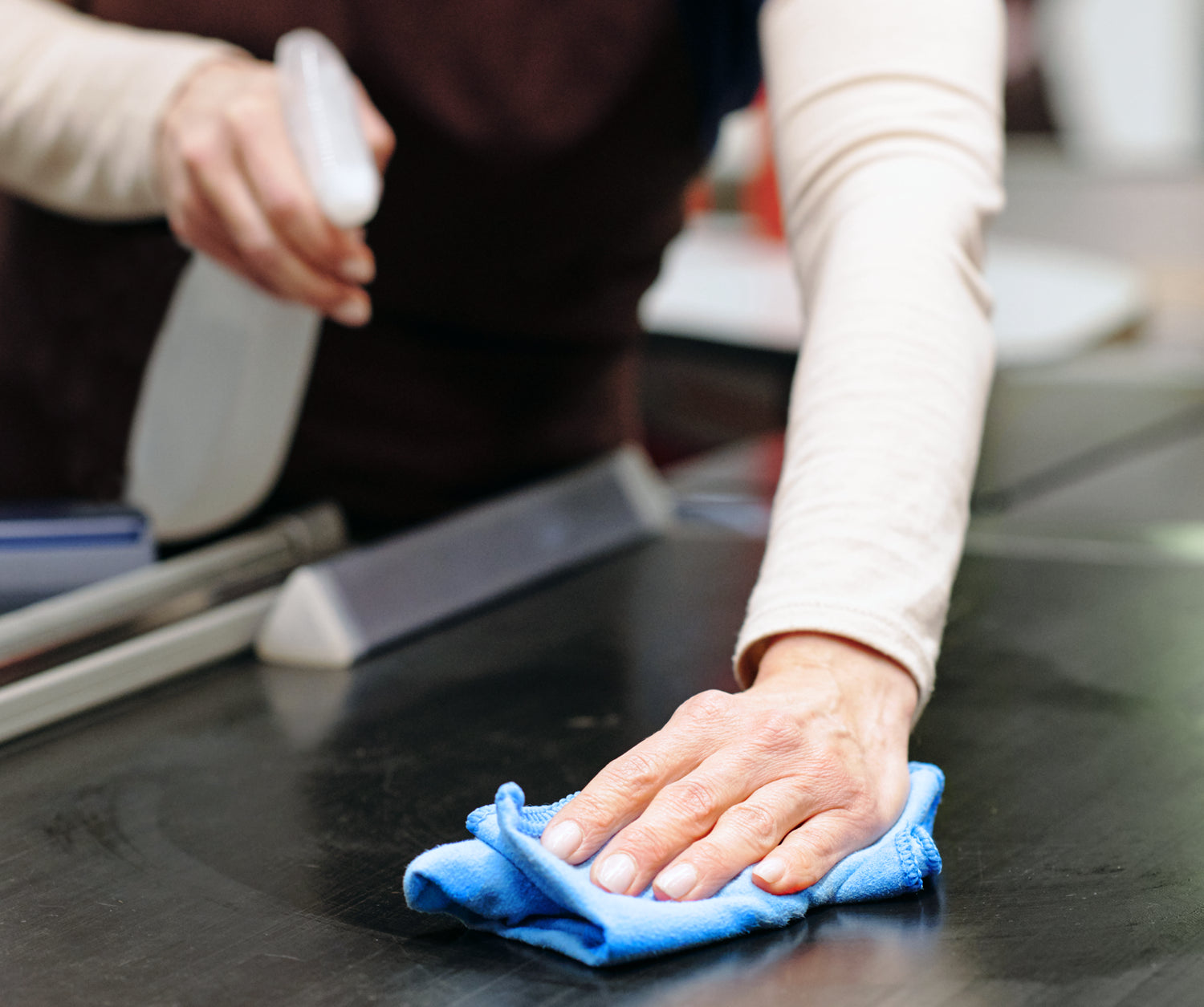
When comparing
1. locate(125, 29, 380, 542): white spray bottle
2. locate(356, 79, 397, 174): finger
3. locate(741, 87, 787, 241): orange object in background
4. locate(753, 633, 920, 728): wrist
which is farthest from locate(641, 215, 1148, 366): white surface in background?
locate(753, 633, 920, 728): wrist

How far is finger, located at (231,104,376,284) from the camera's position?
66 centimetres

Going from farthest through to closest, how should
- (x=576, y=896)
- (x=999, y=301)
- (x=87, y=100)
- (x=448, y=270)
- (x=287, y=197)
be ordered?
(x=999, y=301), (x=448, y=270), (x=87, y=100), (x=287, y=197), (x=576, y=896)

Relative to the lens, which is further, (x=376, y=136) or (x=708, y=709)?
(x=376, y=136)

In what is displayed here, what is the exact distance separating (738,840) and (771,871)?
0.6 inches

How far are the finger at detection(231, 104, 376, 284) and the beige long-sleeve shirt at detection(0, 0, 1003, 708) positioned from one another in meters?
0.10

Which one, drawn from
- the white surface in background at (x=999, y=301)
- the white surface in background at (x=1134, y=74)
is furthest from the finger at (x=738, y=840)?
the white surface in background at (x=1134, y=74)

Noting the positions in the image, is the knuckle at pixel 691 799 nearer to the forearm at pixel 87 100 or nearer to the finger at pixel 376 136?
the finger at pixel 376 136

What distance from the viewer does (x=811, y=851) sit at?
1.60ft

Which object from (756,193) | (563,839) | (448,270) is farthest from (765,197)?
(563,839)

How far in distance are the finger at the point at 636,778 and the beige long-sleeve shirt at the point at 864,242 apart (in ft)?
0.22

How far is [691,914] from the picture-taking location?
46 cm

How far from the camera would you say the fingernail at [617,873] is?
1.51 feet

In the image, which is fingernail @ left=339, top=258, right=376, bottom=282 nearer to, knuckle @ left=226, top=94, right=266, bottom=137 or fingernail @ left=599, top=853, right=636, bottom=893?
knuckle @ left=226, top=94, right=266, bottom=137

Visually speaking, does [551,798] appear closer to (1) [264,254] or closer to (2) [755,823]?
(2) [755,823]
